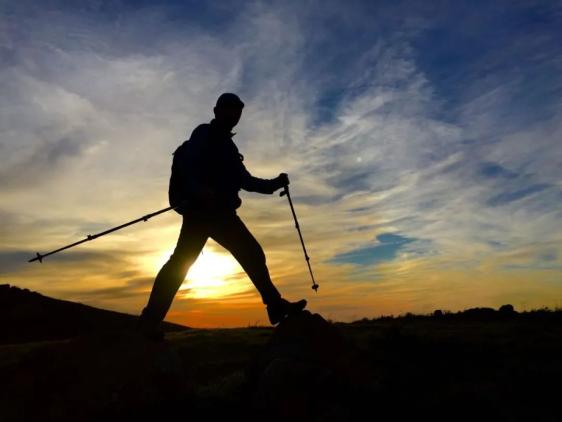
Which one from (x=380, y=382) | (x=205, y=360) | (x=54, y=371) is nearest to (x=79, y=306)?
(x=205, y=360)

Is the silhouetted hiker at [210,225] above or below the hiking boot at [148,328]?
above

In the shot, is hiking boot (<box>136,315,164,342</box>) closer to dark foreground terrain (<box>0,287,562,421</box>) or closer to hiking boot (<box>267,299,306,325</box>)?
dark foreground terrain (<box>0,287,562,421</box>)

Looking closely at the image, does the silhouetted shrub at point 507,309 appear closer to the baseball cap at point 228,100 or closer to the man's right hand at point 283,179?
the man's right hand at point 283,179

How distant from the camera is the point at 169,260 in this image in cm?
763

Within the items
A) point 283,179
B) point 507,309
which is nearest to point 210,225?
point 283,179

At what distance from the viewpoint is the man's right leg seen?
7.52 m

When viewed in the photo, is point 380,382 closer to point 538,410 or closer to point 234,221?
point 538,410

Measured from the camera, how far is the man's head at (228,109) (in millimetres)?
7609

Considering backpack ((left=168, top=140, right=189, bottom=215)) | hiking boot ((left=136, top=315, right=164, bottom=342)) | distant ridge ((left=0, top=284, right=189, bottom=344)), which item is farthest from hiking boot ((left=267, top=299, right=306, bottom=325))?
distant ridge ((left=0, top=284, right=189, bottom=344))

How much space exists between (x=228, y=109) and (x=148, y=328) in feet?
11.3

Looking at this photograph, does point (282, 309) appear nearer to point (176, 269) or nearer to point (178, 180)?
point (176, 269)

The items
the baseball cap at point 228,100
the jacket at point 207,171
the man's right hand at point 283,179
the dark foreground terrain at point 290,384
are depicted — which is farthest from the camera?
the man's right hand at point 283,179

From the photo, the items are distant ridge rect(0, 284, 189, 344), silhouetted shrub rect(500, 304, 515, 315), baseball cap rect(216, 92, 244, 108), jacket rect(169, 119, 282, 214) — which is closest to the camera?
jacket rect(169, 119, 282, 214)

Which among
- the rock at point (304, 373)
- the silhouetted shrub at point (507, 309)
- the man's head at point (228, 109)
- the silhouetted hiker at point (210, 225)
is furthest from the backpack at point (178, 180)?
the silhouetted shrub at point (507, 309)
